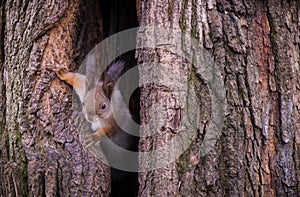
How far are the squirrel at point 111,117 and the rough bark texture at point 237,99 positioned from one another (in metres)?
0.45

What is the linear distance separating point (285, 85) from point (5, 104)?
5.35 ft

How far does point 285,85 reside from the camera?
267 cm

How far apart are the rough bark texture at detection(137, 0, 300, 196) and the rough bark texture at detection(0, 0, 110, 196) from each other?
1.29 ft

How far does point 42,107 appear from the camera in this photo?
8.94 feet

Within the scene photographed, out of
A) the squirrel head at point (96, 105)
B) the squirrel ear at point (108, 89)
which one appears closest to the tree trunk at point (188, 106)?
the squirrel head at point (96, 105)

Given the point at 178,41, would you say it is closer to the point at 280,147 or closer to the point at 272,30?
the point at 272,30

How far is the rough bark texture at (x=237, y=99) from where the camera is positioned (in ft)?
8.27

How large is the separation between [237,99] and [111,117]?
2.83 feet

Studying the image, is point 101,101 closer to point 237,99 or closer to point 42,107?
point 42,107

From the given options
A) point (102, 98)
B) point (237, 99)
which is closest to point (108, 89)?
point (102, 98)

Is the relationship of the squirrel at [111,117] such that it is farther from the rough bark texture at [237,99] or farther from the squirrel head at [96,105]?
the rough bark texture at [237,99]

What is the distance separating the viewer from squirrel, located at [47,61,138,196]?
2891mm

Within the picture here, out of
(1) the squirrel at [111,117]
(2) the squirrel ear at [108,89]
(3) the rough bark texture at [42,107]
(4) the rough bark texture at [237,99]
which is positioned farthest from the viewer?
(2) the squirrel ear at [108,89]

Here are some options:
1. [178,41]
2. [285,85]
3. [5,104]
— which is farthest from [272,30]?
[5,104]
